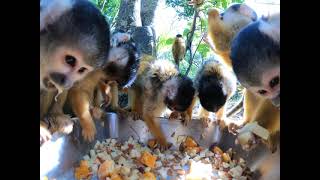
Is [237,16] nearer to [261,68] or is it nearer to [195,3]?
[195,3]

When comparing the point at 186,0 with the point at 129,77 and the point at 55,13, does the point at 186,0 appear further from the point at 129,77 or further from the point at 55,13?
the point at 55,13

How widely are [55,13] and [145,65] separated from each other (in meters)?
0.73

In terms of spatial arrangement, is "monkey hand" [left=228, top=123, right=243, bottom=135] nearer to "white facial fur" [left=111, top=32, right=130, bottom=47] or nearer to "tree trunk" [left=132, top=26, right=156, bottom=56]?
"tree trunk" [left=132, top=26, right=156, bottom=56]

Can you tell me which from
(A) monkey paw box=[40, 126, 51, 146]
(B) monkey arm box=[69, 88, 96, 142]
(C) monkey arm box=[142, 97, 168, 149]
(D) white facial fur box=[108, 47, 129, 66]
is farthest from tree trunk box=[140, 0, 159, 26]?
(A) monkey paw box=[40, 126, 51, 146]

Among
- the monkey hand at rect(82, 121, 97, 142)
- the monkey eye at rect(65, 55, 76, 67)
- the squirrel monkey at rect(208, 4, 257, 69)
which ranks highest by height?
the squirrel monkey at rect(208, 4, 257, 69)

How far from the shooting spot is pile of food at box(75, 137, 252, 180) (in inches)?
106

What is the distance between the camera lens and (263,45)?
2.65 m

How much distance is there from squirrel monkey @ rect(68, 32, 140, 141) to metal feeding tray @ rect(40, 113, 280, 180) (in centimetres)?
7

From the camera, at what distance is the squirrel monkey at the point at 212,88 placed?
283 centimetres

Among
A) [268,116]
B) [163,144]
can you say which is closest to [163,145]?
[163,144]

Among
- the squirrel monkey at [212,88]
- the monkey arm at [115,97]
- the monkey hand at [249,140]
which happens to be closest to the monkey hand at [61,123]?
the monkey arm at [115,97]

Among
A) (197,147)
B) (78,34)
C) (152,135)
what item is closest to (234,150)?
(197,147)

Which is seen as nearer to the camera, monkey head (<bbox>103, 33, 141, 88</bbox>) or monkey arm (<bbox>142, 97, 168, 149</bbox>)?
monkey head (<bbox>103, 33, 141, 88</bbox>)
